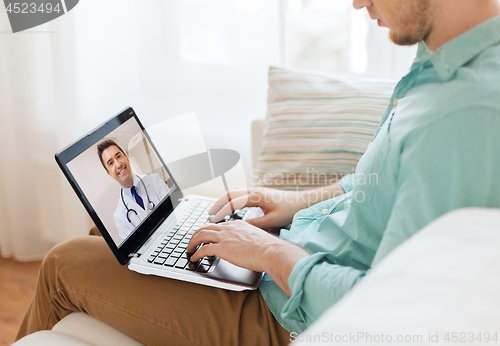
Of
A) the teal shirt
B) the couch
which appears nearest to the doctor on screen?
the teal shirt

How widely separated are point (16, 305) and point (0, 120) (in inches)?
30.1

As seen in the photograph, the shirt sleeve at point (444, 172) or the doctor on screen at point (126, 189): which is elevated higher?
the shirt sleeve at point (444, 172)

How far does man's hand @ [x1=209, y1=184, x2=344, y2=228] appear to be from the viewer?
1.03 meters

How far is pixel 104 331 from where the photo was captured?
854mm

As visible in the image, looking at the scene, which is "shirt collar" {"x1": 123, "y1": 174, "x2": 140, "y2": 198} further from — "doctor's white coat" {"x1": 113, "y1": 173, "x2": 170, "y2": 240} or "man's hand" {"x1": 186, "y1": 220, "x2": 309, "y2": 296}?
"man's hand" {"x1": 186, "y1": 220, "x2": 309, "y2": 296}

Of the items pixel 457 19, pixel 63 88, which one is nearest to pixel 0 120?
pixel 63 88

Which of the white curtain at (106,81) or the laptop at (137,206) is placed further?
the white curtain at (106,81)

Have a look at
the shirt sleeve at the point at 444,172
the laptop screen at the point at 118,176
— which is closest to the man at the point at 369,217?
the shirt sleeve at the point at 444,172

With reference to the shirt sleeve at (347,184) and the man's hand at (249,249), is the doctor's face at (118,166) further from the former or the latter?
the shirt sleeve at (347,184)

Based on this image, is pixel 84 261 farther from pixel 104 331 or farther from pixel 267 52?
pixel 267 52

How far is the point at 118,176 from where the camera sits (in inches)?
36.7

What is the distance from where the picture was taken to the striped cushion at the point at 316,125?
121 cm

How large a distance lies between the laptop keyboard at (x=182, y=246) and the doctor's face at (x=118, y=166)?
15cm

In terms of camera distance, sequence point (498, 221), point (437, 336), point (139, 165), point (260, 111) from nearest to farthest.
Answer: point (437, 336) → point (498, 221) → point (139, 165) → point (260, 111)
